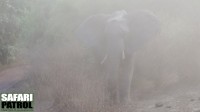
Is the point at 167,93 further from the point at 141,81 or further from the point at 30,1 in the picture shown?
the point at 30,1

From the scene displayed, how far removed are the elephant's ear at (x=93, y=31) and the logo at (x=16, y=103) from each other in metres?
2.25

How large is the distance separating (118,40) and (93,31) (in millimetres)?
1342

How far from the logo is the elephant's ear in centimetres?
225

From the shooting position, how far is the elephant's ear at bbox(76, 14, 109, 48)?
35.5ft

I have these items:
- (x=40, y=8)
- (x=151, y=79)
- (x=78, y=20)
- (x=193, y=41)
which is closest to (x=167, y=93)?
(x=151, y=79)

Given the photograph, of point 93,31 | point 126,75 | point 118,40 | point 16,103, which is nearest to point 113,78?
point 118,40

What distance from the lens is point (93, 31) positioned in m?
11.0

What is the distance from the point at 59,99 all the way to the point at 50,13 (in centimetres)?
653

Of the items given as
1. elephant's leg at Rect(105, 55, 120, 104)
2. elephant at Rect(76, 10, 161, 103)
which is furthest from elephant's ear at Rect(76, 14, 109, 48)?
elephant's leg at Rect(105, 55, 120, 104)

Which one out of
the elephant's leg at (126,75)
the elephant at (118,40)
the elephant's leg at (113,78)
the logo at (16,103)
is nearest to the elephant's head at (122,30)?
the elephant at (118,40)

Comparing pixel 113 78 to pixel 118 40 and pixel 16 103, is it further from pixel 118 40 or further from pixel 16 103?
pixel 16 103

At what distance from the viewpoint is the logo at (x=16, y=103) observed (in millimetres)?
8589

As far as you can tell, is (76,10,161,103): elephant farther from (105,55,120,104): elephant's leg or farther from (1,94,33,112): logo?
(1,94,33,112): logo

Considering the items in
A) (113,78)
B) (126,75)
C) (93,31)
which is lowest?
(113,78)
